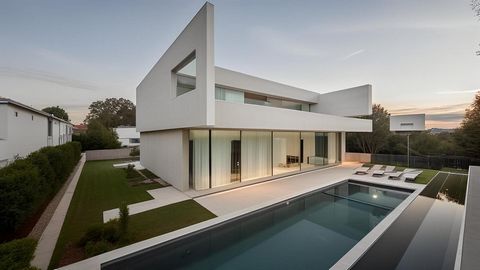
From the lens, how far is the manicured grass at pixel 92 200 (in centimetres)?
512

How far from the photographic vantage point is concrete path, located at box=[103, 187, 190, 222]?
6828 millimetres

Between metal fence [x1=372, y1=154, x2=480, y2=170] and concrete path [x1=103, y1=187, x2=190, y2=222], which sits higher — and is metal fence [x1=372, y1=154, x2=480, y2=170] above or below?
above

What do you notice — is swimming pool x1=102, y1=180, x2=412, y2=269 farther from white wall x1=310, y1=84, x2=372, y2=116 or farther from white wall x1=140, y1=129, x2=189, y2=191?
white wall x1=310, y1=84, x2=372, y2=116

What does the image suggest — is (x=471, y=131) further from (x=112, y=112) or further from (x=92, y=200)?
(x=112, y=112)

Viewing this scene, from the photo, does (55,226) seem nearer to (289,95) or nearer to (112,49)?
(112,49)

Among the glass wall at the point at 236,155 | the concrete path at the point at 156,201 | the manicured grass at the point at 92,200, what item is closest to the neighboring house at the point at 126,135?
the manicured grass at the point at 92,200

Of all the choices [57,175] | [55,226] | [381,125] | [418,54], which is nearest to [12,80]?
[57,175]

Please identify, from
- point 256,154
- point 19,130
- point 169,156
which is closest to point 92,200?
point 169,156

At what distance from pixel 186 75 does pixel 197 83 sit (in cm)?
164

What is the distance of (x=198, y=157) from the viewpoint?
9539mm

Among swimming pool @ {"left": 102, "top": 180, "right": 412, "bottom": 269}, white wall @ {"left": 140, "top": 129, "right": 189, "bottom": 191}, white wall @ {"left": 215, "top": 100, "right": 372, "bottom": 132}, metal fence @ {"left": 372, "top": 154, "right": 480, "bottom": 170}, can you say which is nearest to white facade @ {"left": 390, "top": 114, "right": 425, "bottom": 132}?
metal fence @ {"left": 372, "top": 154, "right": 480, "bottom": 170}

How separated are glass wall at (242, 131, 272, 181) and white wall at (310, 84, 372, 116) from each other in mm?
10703

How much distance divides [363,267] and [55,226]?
8.13 meters

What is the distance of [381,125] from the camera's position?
31.2 metres
